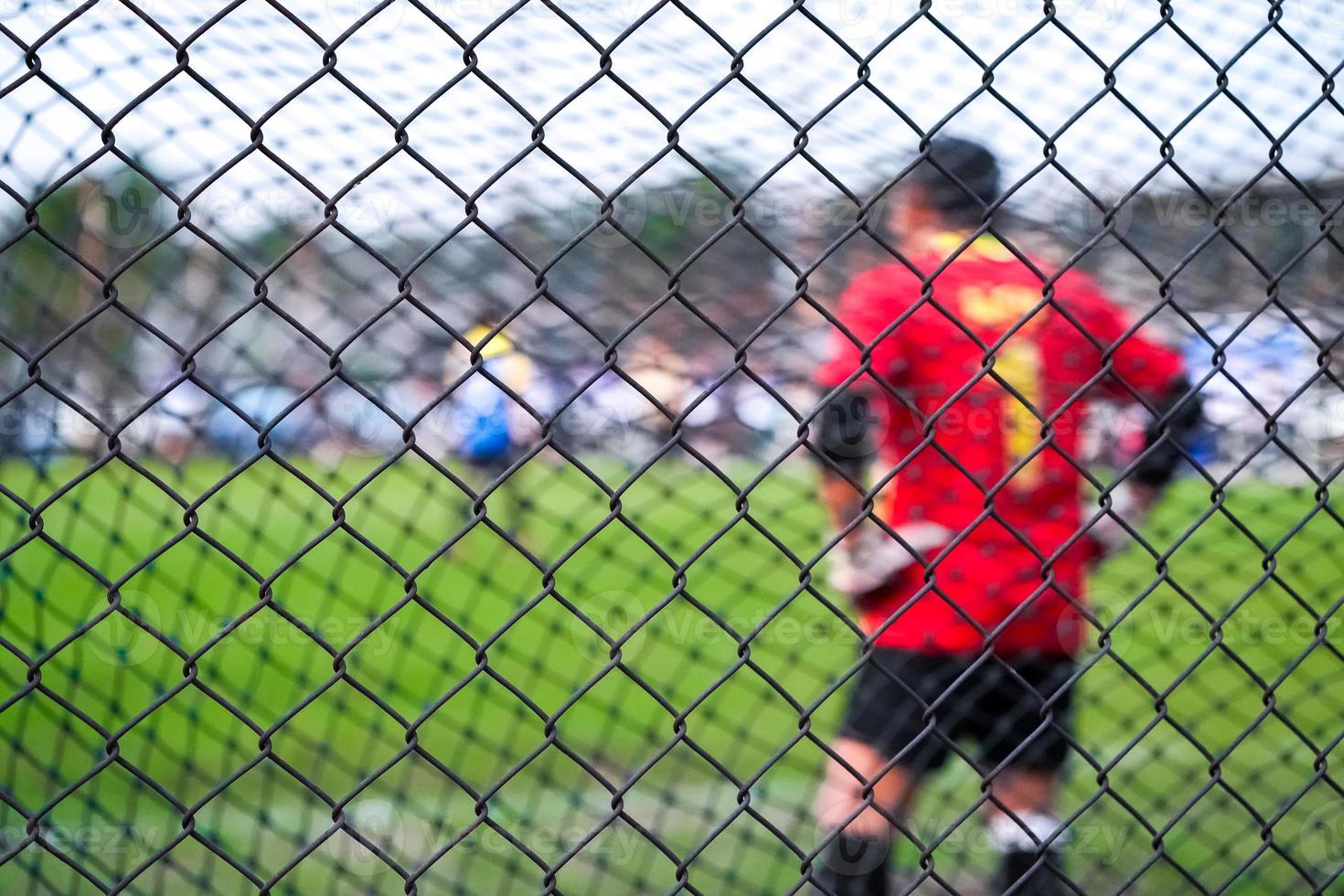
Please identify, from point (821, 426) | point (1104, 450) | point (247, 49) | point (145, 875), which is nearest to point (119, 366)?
point (247, 49)

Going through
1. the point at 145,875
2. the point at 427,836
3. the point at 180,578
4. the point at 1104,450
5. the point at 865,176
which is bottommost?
the point at 180,578

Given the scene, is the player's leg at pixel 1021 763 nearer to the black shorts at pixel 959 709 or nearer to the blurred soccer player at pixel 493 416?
the black shorts at pixel 959 709

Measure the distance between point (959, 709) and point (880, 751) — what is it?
0.24 metres

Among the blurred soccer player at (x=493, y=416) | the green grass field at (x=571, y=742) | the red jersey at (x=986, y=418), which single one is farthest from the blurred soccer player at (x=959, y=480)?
the blurred soccer player at (x=493, y=416)

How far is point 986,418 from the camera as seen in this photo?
255 cm

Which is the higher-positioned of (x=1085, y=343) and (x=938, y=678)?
(x=1085, y=343)

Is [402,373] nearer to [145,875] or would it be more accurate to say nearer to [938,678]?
[145,875]

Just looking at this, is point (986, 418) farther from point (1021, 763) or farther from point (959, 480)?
point (1021, 763)

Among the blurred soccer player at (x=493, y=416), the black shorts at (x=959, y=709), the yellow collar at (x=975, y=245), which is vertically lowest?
the blurred soccer player at (x=493, y=416)

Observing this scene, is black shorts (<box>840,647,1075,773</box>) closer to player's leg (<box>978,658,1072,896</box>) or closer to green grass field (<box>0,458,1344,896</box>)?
player's leg (<box>978,658,1072,896</box>)

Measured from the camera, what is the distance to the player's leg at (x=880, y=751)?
104 inches

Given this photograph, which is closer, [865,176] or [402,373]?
[865,176]

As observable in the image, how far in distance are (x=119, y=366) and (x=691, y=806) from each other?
7.27 feet

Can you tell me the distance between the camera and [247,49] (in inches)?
93.4
